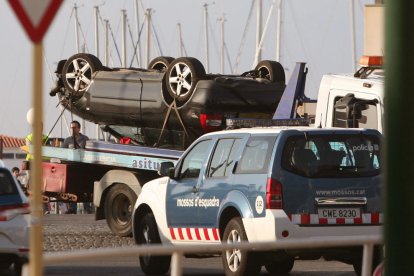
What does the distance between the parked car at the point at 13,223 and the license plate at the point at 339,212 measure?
3399mm

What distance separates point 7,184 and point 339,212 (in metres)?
3.93

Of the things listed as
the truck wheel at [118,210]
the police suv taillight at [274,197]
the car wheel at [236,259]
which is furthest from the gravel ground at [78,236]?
the police suv taillight at [274,197]

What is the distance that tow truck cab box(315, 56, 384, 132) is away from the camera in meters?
19.6

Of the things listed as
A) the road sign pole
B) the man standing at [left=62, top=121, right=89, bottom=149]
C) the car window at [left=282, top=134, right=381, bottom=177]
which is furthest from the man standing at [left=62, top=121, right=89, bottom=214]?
the road sign pole

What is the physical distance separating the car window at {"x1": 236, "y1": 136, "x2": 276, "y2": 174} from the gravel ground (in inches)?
226

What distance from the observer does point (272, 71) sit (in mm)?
24031

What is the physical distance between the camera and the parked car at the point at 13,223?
53.0ft

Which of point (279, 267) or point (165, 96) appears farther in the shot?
point (165, 96)

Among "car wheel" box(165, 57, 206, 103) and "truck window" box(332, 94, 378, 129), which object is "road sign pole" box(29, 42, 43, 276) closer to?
"truck window" box(332, 94, 378, 129)

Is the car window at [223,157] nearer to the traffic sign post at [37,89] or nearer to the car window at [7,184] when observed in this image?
the car window at [7,184]

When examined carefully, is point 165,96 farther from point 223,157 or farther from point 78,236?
point 223,157

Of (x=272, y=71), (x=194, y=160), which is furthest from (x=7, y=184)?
(x=272, y=71)

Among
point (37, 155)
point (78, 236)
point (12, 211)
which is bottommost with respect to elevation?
point (78, 236)

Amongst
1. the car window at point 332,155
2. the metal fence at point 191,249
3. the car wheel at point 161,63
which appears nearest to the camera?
the metal fence at point 191,249
